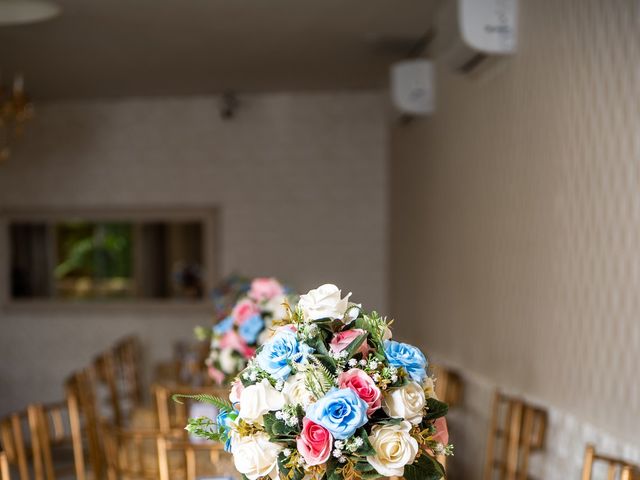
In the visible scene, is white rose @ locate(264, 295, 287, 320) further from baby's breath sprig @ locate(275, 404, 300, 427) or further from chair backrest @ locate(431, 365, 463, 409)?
baby's breath sprig @ locate(275, 404, 300, 427)

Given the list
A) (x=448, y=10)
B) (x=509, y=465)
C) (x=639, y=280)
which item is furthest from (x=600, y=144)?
(x=448, y=10)

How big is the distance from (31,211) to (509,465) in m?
5.97

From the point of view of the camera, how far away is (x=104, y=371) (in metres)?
5.21

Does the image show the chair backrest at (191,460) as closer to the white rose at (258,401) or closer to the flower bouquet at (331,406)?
the flower bouquet at (331,406)

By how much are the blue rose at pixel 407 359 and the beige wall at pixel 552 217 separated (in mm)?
1101

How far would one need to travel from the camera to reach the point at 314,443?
1.46 m

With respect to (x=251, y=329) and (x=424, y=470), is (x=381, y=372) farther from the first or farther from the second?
(x=251, y=329)

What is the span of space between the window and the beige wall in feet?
11.5

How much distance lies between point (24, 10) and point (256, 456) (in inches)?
135

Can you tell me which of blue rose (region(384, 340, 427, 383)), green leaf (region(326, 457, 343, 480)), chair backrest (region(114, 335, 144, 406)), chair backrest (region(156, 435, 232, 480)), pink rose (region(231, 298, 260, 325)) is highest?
blue rose (region(384, 340, 427, 383))

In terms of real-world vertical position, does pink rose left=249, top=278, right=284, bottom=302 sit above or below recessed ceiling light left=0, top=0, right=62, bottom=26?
below

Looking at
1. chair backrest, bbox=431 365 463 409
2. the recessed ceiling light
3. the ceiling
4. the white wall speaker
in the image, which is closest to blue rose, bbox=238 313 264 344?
chair backrest, bbox=431 365 463 409

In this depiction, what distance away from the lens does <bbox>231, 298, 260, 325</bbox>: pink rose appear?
327 centimetres

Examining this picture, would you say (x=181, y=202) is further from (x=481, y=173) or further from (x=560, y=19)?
(x=560, y=19)
